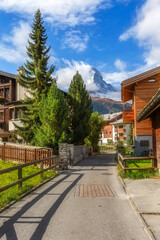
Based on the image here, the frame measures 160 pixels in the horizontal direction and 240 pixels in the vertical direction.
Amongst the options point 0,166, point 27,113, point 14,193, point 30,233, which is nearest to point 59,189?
point 14,193

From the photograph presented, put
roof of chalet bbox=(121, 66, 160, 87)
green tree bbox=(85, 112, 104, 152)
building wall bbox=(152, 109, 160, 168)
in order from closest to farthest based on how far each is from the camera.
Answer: building wall bbox=(152, 109, 160, 168)
roof of chalet bbox=(121, 66, 160, 87)
green tree bbox=(85, 112, 104, 152)

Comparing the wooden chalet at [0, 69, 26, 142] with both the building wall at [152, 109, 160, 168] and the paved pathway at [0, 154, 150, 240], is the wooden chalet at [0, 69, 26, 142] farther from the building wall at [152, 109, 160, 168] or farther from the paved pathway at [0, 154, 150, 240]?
the paved pathway at [0, 154, 150, 240]

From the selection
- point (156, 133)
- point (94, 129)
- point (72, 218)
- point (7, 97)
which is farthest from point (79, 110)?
point (72, 218)

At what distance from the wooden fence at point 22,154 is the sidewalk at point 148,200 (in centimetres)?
753

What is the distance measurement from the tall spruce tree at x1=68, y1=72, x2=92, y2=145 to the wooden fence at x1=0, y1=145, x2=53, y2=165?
30.9 ft

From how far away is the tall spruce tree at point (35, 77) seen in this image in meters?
22.8

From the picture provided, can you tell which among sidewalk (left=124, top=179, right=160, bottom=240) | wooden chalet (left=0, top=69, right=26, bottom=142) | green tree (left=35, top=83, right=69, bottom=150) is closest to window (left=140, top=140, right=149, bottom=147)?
green tree (left=35, top=83, right=69, bottom=150)

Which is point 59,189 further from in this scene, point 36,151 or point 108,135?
point 108,135

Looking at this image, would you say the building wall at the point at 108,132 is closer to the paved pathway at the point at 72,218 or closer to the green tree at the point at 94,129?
the green tree at the point at 94,129

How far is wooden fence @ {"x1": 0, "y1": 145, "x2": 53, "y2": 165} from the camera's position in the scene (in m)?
15.3

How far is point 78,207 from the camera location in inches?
252

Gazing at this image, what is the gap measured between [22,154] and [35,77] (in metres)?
10.5

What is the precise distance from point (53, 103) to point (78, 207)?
12617 mm

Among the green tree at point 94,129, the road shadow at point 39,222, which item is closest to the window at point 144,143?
the green tree at point 94,129
